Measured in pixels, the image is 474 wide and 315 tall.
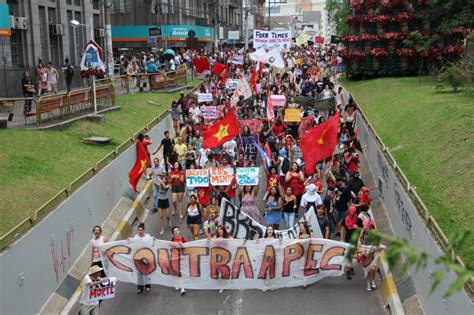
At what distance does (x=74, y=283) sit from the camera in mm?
11852

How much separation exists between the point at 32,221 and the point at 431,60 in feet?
84.7

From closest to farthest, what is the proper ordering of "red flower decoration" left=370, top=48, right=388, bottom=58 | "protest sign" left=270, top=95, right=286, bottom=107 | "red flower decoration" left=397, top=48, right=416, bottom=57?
"protest sign" left=270, top=95, right=286, bottom=107, "red flower decoration" left=397, top=48, right=416, bottom=57, "red flower decoration" left=370, top=48, right=388, bottom=58

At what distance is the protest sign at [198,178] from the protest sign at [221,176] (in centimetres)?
17

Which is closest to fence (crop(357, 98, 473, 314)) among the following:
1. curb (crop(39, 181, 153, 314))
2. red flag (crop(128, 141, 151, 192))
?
curb (crop(39, 181, 153, 314))

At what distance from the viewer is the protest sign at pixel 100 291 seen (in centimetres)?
966

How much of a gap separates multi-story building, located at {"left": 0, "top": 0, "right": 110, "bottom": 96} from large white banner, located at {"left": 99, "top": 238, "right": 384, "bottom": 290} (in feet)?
51.9

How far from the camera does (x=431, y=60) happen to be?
32.2 metres

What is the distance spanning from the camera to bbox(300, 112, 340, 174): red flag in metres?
14.8

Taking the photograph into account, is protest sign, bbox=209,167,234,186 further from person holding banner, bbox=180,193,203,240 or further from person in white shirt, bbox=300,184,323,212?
person in white shirt, bbox=300,184,323,212

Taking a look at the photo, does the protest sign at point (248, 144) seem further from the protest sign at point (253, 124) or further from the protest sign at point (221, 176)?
the protest sign at point (221, 176)

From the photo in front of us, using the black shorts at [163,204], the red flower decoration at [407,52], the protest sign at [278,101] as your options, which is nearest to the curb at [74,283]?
the black shorts at [163,204]

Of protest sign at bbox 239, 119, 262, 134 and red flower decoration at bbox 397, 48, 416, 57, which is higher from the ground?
red flower decoration at bbox 397, 48, 416, 57

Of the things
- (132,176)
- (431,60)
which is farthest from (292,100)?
(431,60)

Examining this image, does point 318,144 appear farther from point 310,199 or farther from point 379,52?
point 379,52
